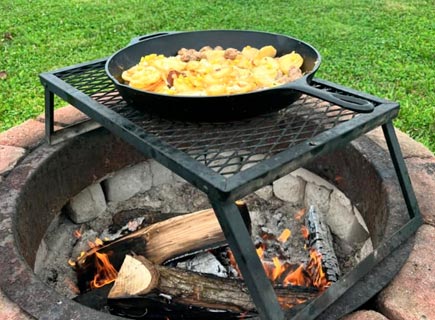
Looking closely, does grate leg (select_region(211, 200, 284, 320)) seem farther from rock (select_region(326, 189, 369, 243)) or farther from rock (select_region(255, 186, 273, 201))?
rock (select_region(255, 186, 273, 201))

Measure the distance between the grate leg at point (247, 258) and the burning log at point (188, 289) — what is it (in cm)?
59

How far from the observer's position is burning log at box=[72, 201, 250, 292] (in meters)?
2.46

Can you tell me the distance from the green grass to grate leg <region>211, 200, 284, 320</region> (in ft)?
8.72

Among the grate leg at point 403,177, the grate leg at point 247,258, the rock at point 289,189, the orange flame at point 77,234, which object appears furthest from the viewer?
the rock at point 289,189

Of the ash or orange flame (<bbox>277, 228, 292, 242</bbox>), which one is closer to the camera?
the ash

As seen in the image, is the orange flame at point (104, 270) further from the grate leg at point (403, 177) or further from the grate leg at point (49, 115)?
the grate leg at point (403, 177)

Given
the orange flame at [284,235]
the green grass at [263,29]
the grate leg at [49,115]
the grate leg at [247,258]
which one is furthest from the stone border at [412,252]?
the green grass at [263,29]

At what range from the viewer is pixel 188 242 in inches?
98.0

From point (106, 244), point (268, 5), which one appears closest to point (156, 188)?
point (106, 244)

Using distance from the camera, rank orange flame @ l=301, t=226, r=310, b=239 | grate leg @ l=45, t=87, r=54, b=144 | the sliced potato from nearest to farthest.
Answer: the sliced potato → grate leg @ l=45, t=87, r=54, b=144 → orange flame @ l=301, t=226, r=310, b=239

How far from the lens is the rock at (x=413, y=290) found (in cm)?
163

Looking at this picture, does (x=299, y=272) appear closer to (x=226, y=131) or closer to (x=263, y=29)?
(x=226, y=131)

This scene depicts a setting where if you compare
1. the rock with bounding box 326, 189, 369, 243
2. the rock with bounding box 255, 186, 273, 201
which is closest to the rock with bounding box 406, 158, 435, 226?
the rock with bounding box 326, 189, 369, 243

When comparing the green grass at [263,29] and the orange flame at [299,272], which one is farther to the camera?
the green grass at [263,29]
